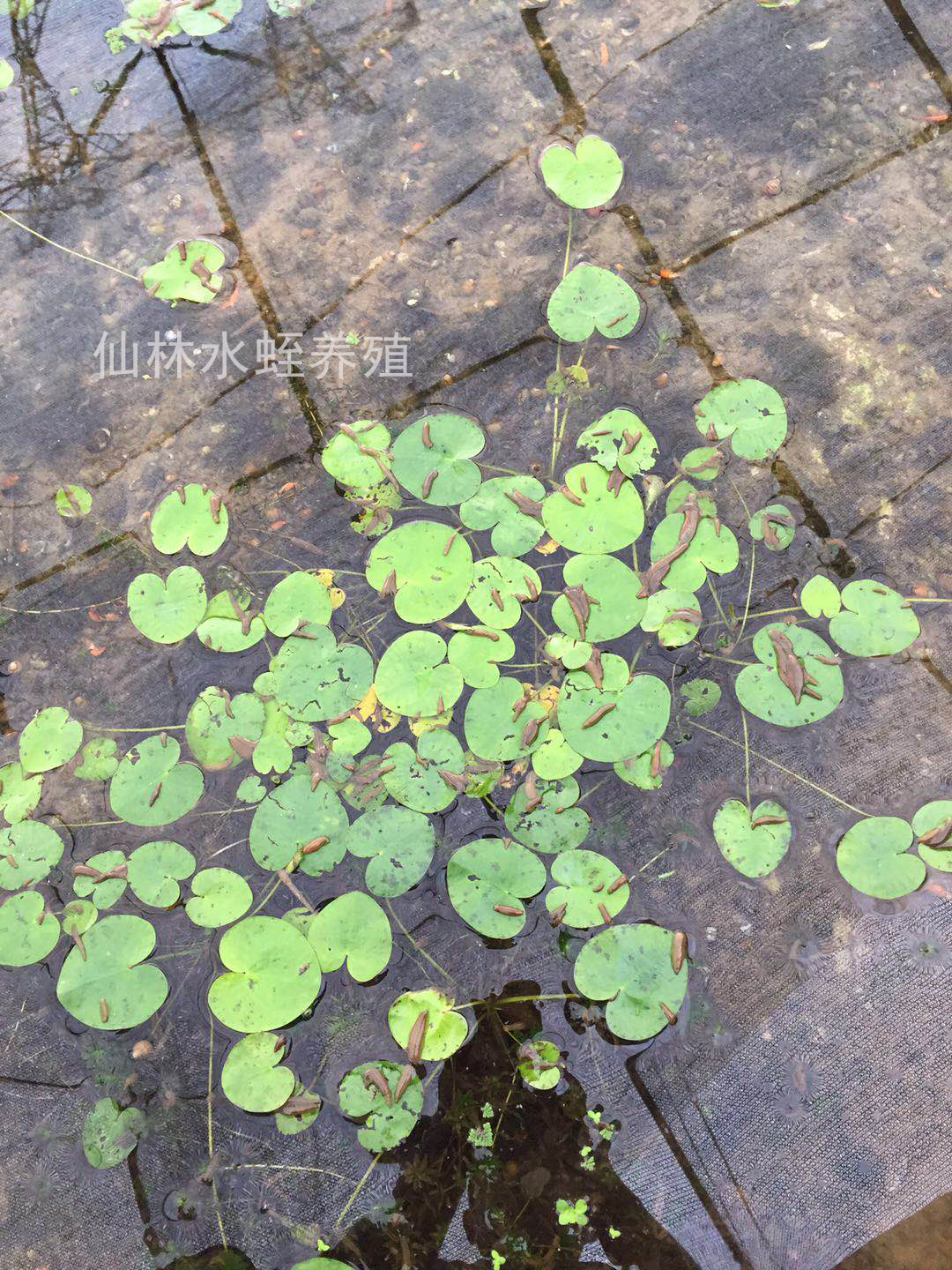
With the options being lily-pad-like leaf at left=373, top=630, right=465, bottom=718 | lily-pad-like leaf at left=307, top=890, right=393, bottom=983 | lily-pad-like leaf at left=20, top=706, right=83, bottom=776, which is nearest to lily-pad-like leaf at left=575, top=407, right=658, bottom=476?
lily-pad-like leaf at left=373, top=630, right=465, bottom=718

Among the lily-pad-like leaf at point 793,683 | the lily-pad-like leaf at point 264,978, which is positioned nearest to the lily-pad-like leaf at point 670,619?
the lily-pad-like leaf at point 793,683

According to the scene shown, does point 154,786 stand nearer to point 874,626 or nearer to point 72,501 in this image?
point 72,501

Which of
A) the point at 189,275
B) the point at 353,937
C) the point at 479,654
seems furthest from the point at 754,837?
the point at 189,275

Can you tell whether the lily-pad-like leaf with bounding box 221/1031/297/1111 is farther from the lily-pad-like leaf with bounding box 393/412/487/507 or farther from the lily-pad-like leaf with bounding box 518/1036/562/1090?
the lily-pad-like leaf with bounding box 393/412/487/507

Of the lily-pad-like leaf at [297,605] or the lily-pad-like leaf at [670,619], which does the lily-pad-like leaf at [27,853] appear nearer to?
the lily-pad-like leaf at [297,605]

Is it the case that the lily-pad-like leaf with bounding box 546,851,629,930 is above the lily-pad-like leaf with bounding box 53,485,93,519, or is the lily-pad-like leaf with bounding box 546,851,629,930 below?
below

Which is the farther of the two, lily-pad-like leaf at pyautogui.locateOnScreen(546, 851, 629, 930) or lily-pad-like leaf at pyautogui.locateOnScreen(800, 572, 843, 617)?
lily-pad-like leaf at pyautogui.locateOnScreen(800, 572, 843, 617)

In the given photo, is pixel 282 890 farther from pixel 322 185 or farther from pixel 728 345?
pixel 322 185
